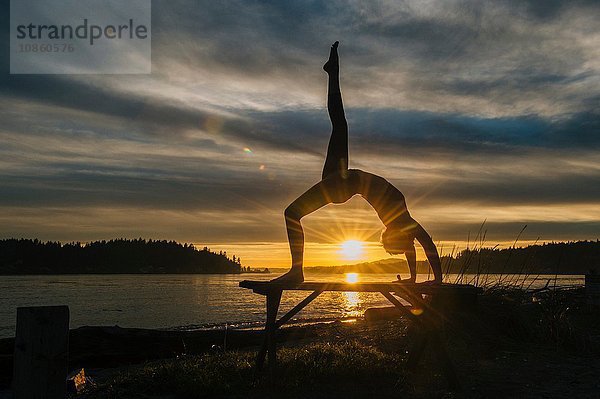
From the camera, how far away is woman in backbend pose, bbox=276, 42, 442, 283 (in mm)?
6719

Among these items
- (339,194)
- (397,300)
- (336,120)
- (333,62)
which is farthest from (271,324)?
(333,62)

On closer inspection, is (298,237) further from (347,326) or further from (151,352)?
(347,326)

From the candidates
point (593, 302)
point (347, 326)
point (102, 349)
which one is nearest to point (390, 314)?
point (347, 326)

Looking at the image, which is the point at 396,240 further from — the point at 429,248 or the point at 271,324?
the point at 271,324

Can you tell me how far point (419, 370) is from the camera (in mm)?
8172

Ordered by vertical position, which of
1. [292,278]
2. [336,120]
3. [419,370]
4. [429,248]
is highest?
[336,120]

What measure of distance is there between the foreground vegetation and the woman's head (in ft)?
6.32

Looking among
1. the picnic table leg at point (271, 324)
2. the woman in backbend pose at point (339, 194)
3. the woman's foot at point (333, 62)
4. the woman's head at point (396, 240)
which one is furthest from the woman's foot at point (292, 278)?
the woman's foot at point (333, 62)

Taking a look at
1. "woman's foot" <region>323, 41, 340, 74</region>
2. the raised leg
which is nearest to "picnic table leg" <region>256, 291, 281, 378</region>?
the raised leg

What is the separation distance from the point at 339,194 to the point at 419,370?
3468 millimetres

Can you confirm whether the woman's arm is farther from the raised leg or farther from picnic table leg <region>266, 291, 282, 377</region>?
picnic table leg <region>266, 291, 282, 377</region>

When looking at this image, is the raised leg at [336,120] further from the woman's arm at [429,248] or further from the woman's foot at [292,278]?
the woman's arm at [429,248]

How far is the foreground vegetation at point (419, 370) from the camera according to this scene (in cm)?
692

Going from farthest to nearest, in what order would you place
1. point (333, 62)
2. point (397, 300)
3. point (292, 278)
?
point (397, 300)
point (292, 278)
point (333, 62)
